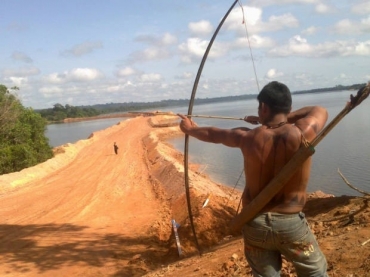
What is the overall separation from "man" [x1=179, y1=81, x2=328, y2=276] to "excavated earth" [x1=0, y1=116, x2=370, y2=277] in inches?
69.3

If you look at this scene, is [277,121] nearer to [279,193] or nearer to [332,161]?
[279,193]

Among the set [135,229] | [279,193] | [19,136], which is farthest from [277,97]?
[19,136]

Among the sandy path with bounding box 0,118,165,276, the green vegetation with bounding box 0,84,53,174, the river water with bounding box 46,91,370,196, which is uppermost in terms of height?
the green vegetation with bounding box 0,84,53,174

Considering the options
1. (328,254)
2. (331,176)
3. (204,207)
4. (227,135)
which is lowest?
(331,176)

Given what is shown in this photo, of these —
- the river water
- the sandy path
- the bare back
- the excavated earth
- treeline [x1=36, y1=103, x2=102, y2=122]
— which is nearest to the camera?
the bare back

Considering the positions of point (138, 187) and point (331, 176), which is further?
point (331, 176)

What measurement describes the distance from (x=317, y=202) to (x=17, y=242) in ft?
23.9

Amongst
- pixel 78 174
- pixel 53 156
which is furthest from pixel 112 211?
pixel 53 156

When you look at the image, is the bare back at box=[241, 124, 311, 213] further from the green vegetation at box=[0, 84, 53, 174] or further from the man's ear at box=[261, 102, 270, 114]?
the green vegetation at box=[0, 84, 53, 174]

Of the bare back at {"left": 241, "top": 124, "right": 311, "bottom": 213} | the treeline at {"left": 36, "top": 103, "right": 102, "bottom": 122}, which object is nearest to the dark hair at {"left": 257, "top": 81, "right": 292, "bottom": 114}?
the bare back at {"left": 241, "top": 124, "right": 311, "bottom": 213}

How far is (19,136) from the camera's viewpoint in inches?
933

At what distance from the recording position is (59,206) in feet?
42.8

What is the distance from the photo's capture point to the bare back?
2.72 metres

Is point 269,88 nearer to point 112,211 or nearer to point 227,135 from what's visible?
point 227,135
